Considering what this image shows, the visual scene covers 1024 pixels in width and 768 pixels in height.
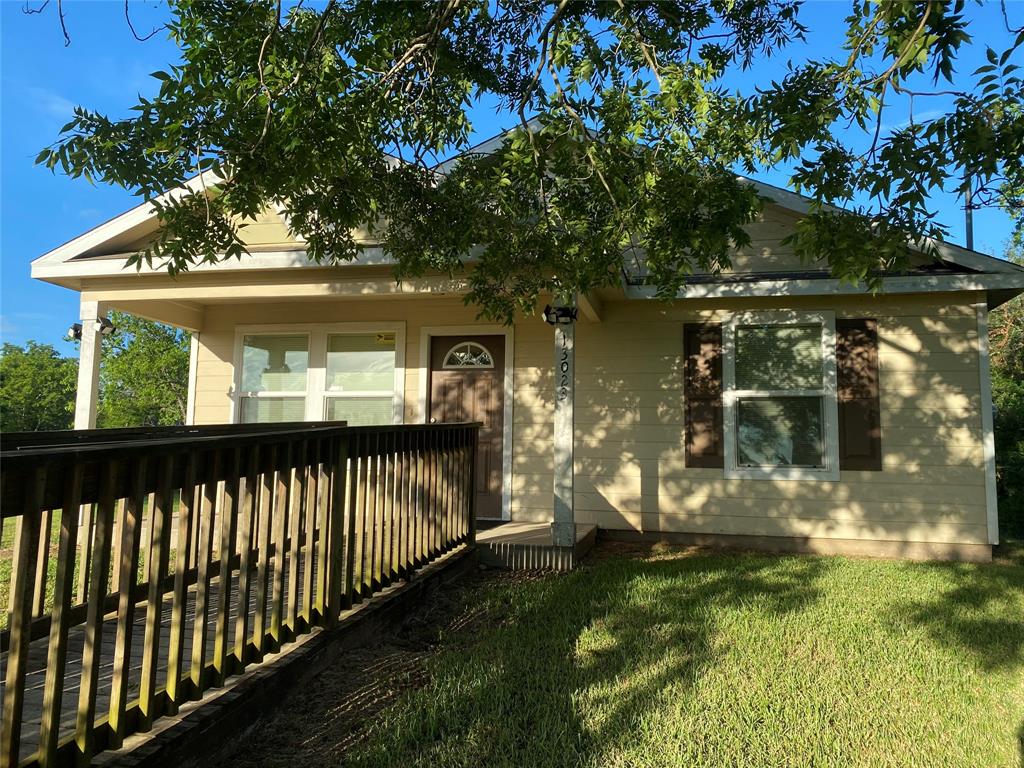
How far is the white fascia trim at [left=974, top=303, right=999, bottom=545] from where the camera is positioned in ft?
20.8

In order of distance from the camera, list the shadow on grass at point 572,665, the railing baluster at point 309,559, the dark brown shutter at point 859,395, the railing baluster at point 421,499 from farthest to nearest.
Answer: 1. the dark brown shutter at point 859,395
2. the railing baluster at point 421,499
3. the railing baluster at point 309,559
4. the shadow on grass at point 572,665

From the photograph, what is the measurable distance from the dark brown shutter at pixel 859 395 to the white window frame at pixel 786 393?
0.09 metres

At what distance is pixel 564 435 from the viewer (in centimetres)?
605

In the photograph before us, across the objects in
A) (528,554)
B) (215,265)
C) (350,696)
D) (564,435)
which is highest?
(215,265)

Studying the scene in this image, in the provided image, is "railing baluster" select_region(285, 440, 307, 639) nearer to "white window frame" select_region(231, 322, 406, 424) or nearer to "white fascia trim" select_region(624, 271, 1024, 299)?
"white fascia trim" select_region(624, 271, 1024, 299)

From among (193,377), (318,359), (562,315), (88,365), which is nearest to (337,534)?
(562,315)

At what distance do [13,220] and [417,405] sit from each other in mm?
4932

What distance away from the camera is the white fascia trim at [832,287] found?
20.3 ft

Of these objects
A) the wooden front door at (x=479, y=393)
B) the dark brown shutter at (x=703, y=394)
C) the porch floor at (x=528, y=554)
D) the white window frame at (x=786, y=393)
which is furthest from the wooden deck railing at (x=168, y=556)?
the white window frame at (x=786, y=393)

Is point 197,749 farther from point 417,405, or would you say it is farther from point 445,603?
point 417,405

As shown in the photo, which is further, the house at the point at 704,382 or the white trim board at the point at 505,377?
the white trim board at the point at 505,377

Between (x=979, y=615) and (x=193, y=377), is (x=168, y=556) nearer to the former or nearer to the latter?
(x=979, y=615)

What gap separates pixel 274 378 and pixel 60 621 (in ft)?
22.2

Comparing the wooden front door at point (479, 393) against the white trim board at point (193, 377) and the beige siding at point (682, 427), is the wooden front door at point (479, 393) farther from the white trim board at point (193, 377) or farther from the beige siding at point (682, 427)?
the white trim board at point (193, 377)
